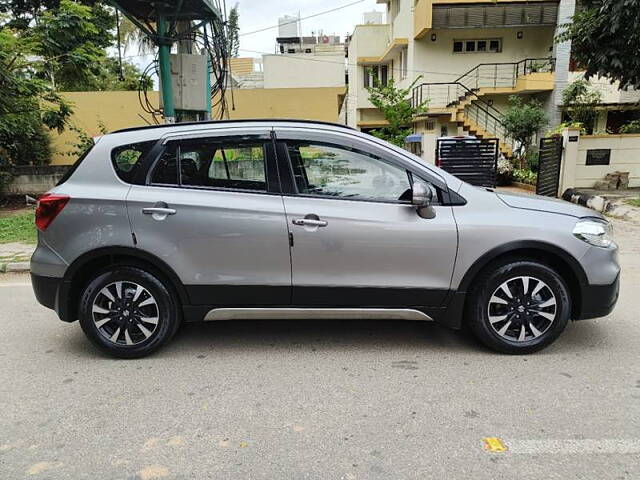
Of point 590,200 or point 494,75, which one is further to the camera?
point 494,75

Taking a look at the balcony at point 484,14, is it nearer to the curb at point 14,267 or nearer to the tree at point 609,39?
the tree at point 609,39

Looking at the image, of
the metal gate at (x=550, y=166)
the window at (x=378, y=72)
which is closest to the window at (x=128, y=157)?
the metal gate at (x=550, y=166)

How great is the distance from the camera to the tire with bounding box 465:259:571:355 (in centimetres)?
365

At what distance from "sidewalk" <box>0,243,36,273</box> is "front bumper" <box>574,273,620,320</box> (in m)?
6.79

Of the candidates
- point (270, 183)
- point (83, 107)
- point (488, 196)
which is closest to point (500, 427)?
point (488, 196)

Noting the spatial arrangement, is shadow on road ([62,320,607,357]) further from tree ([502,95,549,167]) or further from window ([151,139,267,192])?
tree ([502,95,549,167])

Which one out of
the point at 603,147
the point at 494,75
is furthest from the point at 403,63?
the point at 603,147

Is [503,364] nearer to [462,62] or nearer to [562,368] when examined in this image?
[562,368]

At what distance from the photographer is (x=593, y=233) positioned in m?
3.68

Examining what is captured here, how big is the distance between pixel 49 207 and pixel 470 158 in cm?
935

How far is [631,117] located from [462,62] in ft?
26.9

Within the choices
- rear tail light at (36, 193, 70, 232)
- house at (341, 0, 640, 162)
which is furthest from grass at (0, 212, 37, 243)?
house at (341, 0, 640, 162)

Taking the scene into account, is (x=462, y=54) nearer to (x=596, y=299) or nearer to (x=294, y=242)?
(x=596, y=299)

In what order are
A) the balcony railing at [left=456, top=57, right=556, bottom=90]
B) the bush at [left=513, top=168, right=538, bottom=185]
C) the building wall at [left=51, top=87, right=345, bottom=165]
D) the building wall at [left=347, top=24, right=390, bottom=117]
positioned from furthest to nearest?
1. the building wall at [left=347, top=24, right=390, bottom=117]
2. the balcony railing at [left=456, top=57, right=556, bottom=90]
3. the building wall at [left=51, top=87, right=345, bottom=165]
4. the bush at [left=513, top=168, right=538, bottom=185]
